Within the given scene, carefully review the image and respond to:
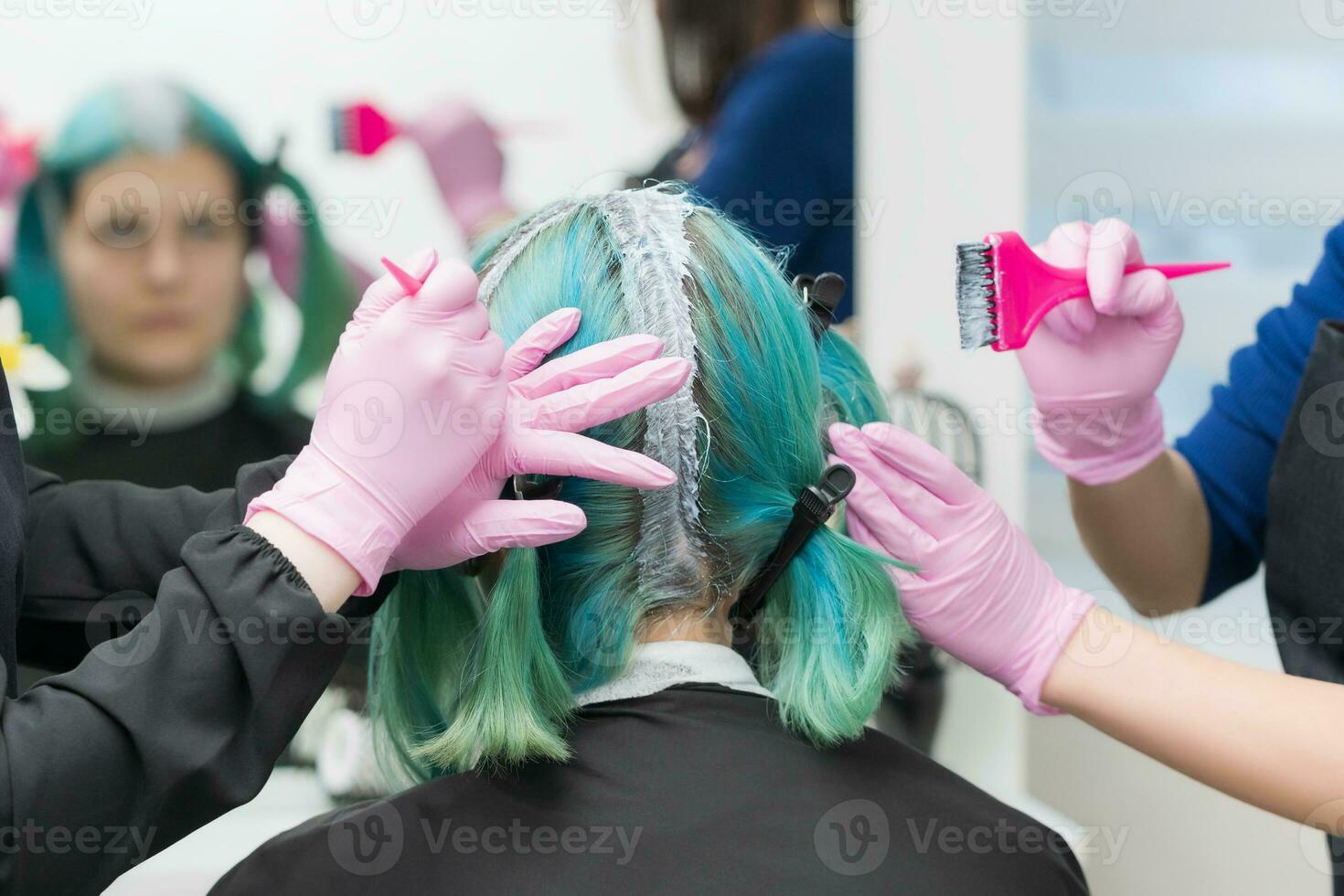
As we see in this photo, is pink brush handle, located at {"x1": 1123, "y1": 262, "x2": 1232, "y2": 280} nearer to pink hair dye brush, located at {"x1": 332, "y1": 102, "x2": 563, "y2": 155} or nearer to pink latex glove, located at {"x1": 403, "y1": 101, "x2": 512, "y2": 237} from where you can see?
pink latex glove, located at {"x1": 403, "y1": 101, "x2": 512, "y2": 237}

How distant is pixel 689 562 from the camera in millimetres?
875

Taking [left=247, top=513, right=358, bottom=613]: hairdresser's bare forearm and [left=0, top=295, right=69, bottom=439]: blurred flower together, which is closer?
[left=247, top=513, right=358, bottom=613]: hairdresser's bare forearm

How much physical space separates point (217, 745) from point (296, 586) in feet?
0.35

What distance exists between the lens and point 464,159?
1.65 m

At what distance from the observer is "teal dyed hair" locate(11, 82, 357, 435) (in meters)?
1.58

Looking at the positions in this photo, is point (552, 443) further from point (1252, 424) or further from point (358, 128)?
point (358, 128)

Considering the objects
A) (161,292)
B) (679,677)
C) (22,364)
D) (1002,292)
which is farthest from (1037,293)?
(22,364)

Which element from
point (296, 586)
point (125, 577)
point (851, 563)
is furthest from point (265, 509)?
point (851, 563)

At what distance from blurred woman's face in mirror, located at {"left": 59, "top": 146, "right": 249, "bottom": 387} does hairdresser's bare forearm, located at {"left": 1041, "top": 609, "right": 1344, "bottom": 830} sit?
4.06ft

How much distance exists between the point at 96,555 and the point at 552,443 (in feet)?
1.54

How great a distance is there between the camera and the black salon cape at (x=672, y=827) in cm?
78

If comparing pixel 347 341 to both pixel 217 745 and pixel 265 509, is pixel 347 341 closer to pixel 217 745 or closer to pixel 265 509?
pixel 265 509

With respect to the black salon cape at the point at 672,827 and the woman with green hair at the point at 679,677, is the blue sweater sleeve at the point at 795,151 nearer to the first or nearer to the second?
the woman with green hair at the point at 679,677

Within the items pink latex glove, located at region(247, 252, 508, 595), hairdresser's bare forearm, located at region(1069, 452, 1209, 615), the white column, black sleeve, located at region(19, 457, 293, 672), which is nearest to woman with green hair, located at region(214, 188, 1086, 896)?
pink latex glove, located at region(247, 252, 508, 595)
